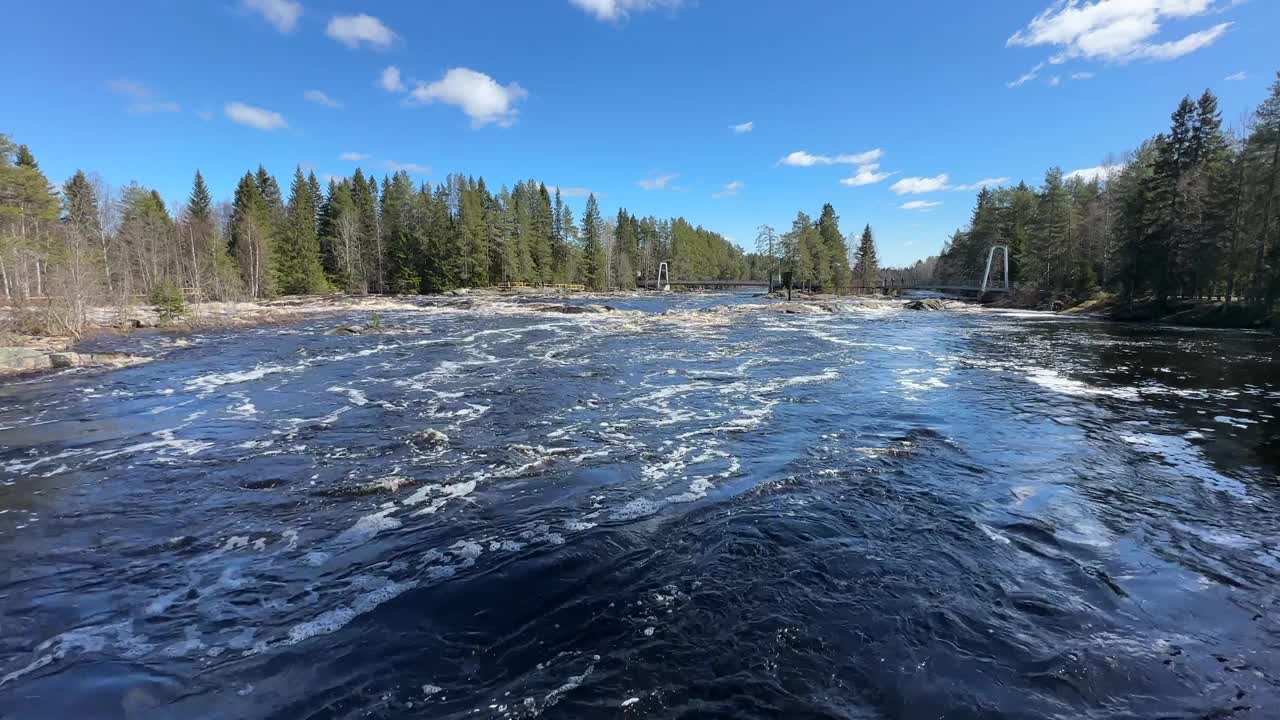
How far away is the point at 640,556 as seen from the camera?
22.9ft

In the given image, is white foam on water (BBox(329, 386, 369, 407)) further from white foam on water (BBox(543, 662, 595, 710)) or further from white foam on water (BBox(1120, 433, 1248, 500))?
white foam on water (BBox(1120, 433, 1248, 500))

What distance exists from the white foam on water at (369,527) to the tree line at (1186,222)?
49141 millimetres

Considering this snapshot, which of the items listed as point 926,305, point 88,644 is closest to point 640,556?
point 88,644

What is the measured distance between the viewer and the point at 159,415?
14.5 meters

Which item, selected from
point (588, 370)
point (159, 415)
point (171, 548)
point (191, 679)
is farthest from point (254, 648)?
point (588, 370)

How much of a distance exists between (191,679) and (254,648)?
51 cm

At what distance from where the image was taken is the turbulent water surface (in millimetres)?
4754

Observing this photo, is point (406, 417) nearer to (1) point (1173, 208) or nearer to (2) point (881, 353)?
(2) point (881, 353)

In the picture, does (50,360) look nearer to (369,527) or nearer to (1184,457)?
(369,527)

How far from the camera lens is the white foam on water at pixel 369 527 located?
25.0ft

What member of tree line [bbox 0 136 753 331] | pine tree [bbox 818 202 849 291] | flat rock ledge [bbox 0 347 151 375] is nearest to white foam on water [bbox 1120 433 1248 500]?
flat rock ledge [bbox 0 347 151 375]

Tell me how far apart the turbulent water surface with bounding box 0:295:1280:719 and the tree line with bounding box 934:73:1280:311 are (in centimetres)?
3306

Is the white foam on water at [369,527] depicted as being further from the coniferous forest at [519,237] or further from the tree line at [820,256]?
the tree line at [820,256]

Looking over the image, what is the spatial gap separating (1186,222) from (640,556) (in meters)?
56.6
